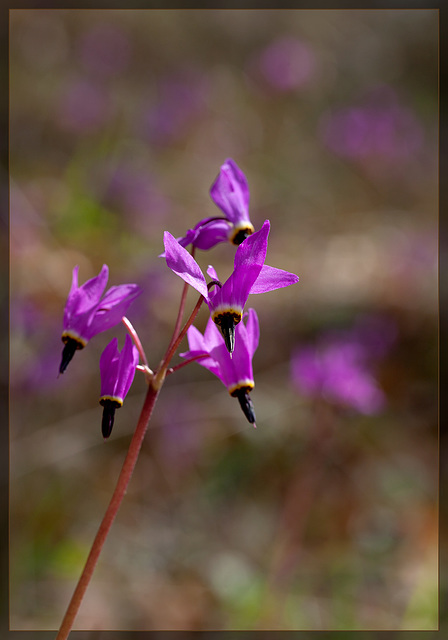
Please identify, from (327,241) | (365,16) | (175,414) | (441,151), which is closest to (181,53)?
(365,16)

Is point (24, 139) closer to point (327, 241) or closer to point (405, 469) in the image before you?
point (327, 241)

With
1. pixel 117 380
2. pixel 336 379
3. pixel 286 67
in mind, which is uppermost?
pixel 286 67

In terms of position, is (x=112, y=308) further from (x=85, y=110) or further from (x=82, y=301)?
(x=85, y=110)

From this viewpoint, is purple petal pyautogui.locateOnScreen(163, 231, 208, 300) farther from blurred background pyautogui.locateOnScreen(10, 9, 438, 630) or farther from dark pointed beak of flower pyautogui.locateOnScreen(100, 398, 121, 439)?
blurred background pyautogui.locateOnScreen(10, 9, 438, 630)

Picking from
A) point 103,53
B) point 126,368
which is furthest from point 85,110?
point 126,368

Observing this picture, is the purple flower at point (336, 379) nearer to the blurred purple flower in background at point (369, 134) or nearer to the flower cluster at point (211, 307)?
the flower cluster at point (211, 307)

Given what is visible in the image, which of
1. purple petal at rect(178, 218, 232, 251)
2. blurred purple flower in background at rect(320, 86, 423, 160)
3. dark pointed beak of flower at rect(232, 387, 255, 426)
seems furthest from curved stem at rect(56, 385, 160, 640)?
blurred purple flower in background at rect(320, 86, 423, 160)
